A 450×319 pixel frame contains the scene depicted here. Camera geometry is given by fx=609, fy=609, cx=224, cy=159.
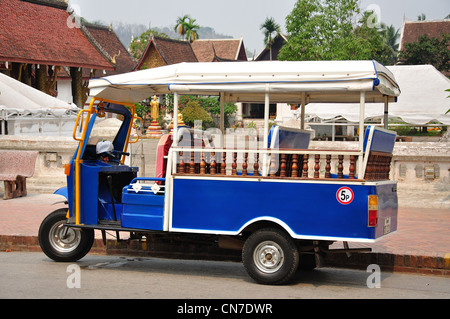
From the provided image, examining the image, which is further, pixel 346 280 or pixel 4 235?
pixel 4 235

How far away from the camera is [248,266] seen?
6469mm

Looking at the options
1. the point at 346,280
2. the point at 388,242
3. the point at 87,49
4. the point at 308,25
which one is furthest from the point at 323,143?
the point at 87,49

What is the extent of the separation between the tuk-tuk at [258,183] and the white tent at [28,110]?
444 inches

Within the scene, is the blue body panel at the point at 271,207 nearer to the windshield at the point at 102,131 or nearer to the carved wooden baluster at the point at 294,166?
the carved wooden baluster at the point at 294,166

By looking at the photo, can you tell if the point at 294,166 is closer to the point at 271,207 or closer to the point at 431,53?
the point at 271,207

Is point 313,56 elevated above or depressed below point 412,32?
below

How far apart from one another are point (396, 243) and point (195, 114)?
22546 mm

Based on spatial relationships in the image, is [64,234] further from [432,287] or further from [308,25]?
[308,25]

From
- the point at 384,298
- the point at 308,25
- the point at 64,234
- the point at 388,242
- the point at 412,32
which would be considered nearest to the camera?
the point at 384,298

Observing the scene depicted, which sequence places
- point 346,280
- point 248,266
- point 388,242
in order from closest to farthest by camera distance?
point 248,266 < point 346,280 < point 388,242

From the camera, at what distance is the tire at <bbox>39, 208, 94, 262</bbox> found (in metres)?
7.51

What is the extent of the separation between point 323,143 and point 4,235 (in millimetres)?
6875

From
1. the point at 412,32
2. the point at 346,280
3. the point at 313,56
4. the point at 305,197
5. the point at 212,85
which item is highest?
the point at 412,32

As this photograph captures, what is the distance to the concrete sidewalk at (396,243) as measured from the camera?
296 inches
